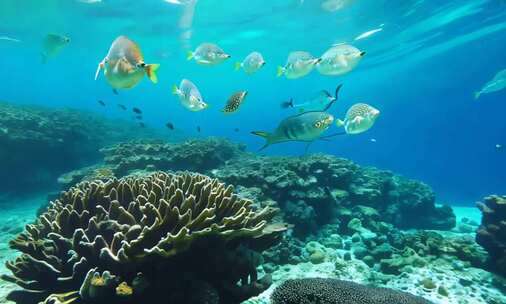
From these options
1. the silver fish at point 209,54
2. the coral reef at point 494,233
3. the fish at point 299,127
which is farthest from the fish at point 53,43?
the coral reef at point 494,233

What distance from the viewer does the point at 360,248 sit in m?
7.18

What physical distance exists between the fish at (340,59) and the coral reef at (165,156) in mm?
5235

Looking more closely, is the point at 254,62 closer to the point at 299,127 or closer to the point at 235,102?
the point at 235,102

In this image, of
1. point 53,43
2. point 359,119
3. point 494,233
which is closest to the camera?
point 359,119

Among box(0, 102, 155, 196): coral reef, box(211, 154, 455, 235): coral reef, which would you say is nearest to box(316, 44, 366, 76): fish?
box(211, 154, 455, 235): coral reef

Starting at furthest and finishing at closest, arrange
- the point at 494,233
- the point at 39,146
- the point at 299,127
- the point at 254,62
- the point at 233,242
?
the point at 39,146, the point at 494,233, the point at 254,62, the point at 299,127, the point at 233,242

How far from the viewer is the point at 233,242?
13.7 feet

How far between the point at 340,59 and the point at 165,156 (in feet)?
20.4

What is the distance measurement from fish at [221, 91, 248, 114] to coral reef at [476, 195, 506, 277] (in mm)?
6119

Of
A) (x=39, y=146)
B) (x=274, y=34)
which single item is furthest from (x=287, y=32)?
(x=39, y=146)

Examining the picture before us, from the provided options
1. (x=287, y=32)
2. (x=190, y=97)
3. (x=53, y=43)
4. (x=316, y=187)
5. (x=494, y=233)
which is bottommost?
(x=494, y=233)

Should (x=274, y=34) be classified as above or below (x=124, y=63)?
above

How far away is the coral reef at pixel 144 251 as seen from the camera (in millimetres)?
3445

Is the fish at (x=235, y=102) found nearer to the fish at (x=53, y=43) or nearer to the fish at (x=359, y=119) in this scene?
the fish at (x=359, y=119)
